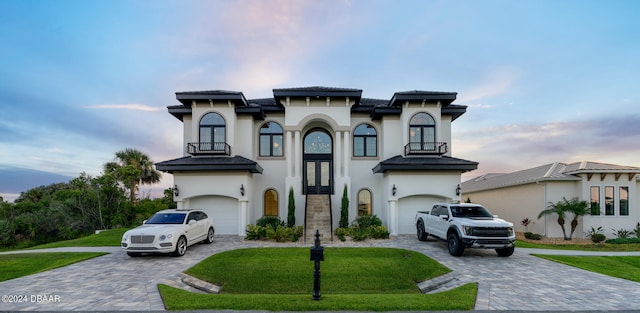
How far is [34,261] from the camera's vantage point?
1131cm

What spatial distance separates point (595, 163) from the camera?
18484mm

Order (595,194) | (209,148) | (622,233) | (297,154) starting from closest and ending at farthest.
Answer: (622,233) < (209,148) < (595,194) < (297,154)

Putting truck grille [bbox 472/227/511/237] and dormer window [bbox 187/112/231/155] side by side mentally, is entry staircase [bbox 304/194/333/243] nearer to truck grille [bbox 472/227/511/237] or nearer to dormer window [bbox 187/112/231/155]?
dormer window [bbox 187/112/231/155]

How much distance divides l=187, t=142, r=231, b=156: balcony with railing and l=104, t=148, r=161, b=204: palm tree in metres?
8.01

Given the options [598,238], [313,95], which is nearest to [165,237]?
[313,95]

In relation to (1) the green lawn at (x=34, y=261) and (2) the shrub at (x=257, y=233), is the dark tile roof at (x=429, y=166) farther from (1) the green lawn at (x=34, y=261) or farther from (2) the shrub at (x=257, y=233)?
(1) the green lawn at (x=34, y=261)

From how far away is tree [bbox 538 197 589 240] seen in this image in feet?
55.9

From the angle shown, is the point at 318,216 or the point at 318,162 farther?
the point at 318,162

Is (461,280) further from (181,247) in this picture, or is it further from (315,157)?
(315,157)

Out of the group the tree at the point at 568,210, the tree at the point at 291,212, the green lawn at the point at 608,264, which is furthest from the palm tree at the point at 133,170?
the tree at the point at 568,210

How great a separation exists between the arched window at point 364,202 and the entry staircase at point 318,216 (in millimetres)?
1920

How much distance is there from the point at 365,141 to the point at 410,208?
15.6 feet

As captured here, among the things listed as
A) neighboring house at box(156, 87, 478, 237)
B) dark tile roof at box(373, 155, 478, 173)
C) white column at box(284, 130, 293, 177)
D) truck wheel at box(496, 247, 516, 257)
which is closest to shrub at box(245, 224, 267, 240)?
neighboring house at box(156, 87, 478, 237)

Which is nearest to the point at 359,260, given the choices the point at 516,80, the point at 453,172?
the point at 453,172
